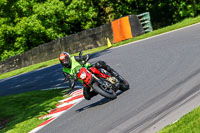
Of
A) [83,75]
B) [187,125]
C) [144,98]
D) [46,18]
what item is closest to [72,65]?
[83,75]

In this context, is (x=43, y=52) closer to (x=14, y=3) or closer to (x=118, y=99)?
(x=14, y=3)

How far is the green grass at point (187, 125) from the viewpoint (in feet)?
17.8

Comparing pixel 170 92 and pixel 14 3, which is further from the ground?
pixel 14 3

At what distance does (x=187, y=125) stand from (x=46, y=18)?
108ft

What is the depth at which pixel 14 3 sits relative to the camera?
39219 mm

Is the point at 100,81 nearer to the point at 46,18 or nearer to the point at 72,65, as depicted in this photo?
the point at 72,65

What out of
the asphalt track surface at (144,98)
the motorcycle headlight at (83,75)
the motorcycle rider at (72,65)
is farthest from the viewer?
the motorcycle rider at (72,65)

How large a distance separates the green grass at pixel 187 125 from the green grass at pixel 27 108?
198 inches

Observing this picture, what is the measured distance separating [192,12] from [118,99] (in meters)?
16.5

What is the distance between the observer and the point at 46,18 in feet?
123

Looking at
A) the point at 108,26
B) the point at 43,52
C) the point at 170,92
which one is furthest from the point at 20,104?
the point at 43,52

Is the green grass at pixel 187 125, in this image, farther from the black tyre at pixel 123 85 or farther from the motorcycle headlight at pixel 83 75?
the black tyre at pixel 123 85

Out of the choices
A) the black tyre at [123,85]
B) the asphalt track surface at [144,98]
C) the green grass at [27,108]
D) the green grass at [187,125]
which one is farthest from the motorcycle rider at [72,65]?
the green grass at [187,125]

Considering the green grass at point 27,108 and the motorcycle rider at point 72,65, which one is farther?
the green grass at point 27,108
